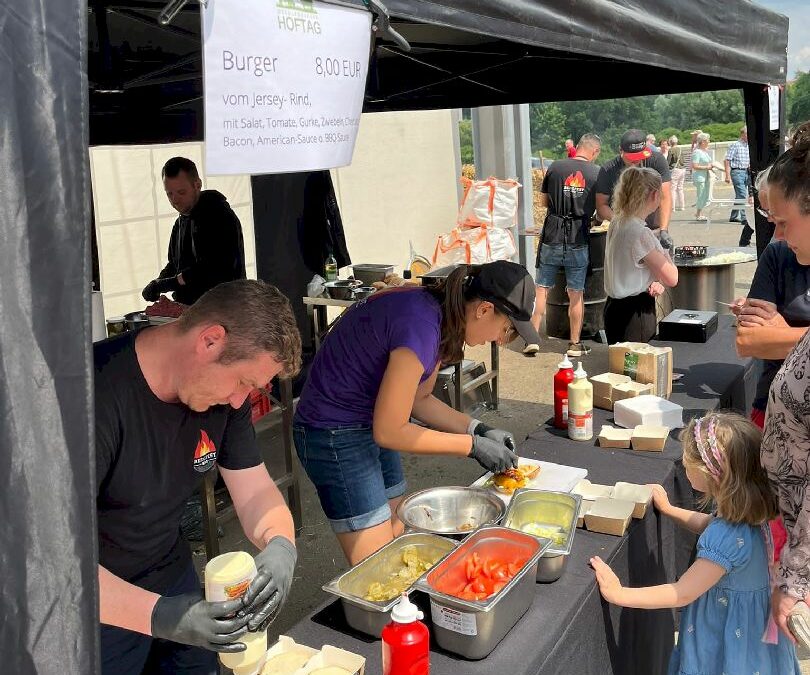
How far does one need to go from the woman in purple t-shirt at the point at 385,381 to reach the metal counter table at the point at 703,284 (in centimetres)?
447

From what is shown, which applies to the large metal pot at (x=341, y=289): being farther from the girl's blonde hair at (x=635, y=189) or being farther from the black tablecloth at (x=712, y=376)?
the black tablecloth at (x=712, y=376)

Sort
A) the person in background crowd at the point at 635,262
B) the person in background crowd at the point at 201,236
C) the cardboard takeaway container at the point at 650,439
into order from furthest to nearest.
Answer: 1. the person in background crowd at the point at 201,236
2. the person in background crowd at the point at 635,262
3. the cardboard takeaway container at the point at 650,439

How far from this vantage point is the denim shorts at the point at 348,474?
2607mm

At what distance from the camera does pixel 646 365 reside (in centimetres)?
370

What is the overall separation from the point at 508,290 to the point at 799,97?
114 feet

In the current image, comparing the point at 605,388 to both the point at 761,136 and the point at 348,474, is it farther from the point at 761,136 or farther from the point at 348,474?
the point at 761,136

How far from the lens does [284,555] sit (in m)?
1.88

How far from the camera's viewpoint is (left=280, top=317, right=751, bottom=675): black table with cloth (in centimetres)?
189

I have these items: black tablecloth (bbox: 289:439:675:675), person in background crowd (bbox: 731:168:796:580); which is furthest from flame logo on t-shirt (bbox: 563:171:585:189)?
black tablecloth (bbox: 289:439:675:675)

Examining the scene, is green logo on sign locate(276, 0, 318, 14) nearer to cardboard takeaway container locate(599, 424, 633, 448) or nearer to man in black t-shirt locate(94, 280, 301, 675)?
man in black t-shirt locate(94, 280, 301, 675)

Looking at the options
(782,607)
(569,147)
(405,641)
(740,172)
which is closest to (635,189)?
(782,607)

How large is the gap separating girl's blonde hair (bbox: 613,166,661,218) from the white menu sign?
3.23 m

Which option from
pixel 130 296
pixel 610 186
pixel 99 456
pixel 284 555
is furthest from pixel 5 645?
pixel 610 186

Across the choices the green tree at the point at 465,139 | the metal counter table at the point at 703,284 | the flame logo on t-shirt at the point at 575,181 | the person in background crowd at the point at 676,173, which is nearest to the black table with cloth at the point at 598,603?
the metal counter table at the point at 703,284
